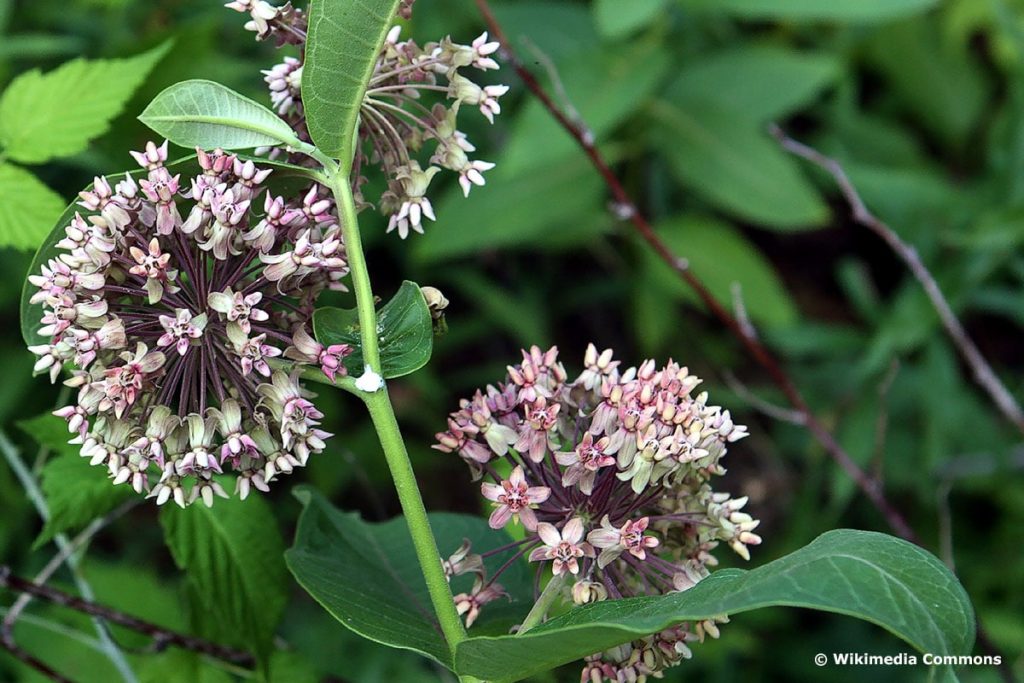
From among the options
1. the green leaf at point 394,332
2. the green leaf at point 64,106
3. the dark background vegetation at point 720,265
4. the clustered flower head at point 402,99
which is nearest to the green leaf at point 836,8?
the dark background vegetation at point 720,265

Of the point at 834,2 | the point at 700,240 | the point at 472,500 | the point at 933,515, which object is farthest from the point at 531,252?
the point at 933,515

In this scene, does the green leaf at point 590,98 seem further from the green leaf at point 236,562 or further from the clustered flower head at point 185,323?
the clustered flower head at point 185,323

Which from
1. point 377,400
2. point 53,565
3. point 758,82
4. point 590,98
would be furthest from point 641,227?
point 758,82

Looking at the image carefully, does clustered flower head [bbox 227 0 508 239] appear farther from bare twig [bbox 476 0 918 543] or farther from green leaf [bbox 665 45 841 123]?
green leaf [bbox 665 45 841 123]

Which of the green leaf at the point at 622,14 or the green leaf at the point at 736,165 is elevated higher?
the green leaf at the point at 622,14

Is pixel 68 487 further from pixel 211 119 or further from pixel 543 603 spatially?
pixel 543 603
